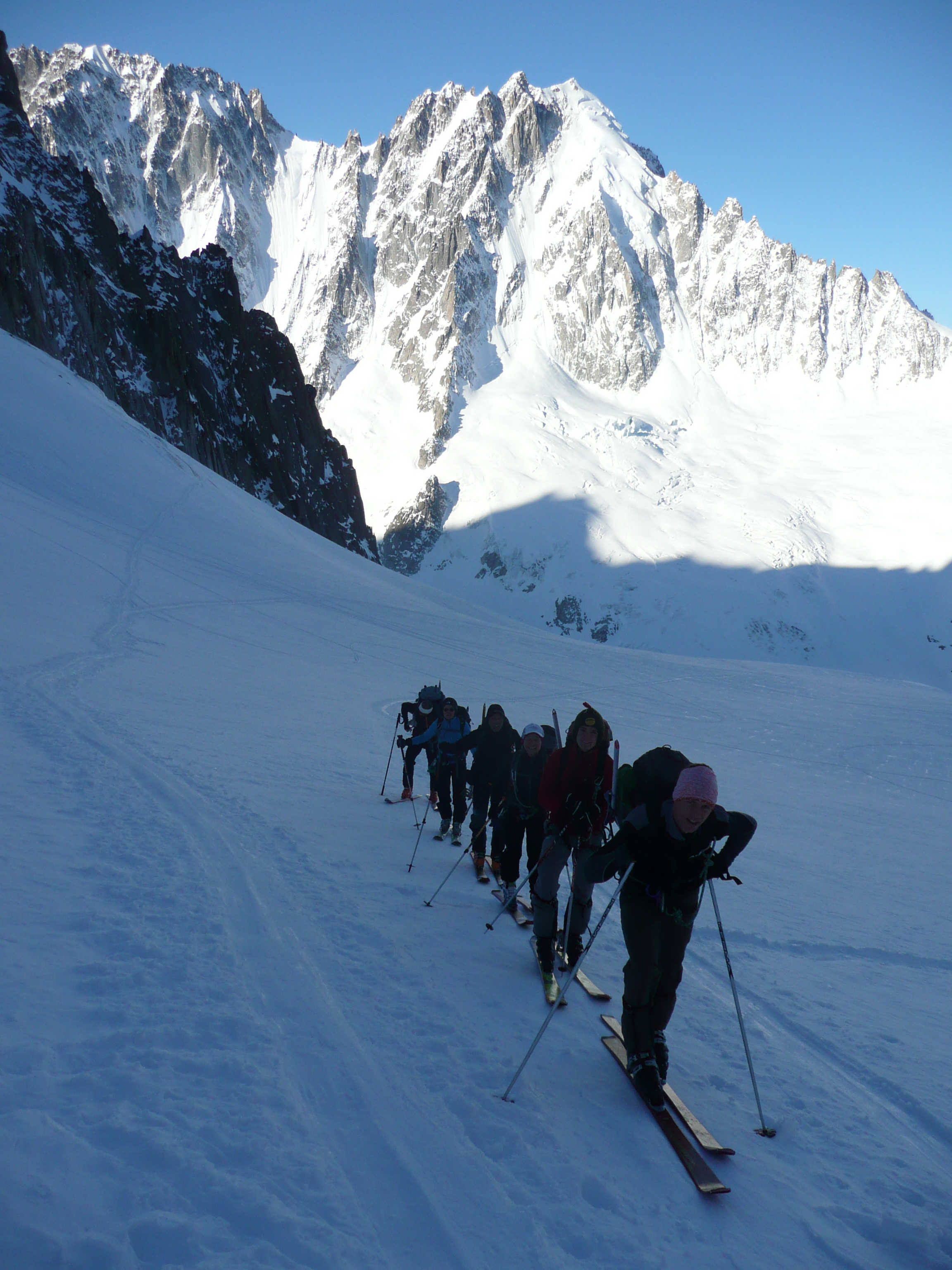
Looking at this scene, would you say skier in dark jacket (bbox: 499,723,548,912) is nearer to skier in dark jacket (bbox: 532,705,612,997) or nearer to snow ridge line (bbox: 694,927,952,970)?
skier in dark jacket (bbox: 532,705,612,997)

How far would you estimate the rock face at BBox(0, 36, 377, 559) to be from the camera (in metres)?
52.6

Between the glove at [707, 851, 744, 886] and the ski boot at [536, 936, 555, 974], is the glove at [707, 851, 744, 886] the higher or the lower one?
the higher one

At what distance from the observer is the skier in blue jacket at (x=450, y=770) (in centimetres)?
909

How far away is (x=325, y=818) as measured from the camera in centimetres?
873

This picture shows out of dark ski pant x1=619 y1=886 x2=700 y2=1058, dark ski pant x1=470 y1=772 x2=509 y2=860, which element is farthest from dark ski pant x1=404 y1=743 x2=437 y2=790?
dark ski pant x1=619 y1=886 x2=700 y2=1058

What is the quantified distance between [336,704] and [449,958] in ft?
36.9

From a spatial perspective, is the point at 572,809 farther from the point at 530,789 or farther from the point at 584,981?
the point at 584,981

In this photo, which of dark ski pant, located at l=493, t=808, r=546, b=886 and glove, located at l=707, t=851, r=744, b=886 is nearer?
glove, located at l=707, t=851, r=744, b=886

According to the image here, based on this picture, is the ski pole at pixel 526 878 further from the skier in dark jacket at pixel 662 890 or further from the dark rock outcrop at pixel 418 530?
the dark rock outcrop at pixel 418 530

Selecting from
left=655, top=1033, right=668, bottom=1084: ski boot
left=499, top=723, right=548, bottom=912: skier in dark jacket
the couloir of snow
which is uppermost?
left=499, top=723, right=548, bottom=912: skier in dark jacket

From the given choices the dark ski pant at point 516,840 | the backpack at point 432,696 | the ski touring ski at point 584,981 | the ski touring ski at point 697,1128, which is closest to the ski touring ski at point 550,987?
the ski touring ski at point 584,981

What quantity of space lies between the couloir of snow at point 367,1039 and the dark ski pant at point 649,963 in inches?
16.6

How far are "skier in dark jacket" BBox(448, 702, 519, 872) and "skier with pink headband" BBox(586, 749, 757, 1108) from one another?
11.3ft

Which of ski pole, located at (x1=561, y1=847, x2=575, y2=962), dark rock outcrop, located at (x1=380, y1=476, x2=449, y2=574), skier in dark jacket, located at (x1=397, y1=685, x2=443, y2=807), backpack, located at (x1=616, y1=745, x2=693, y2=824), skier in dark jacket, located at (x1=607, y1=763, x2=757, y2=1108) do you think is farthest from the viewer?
dark rock outcrop, located at (x1=380, y1=476, x2=449, y2=574)
